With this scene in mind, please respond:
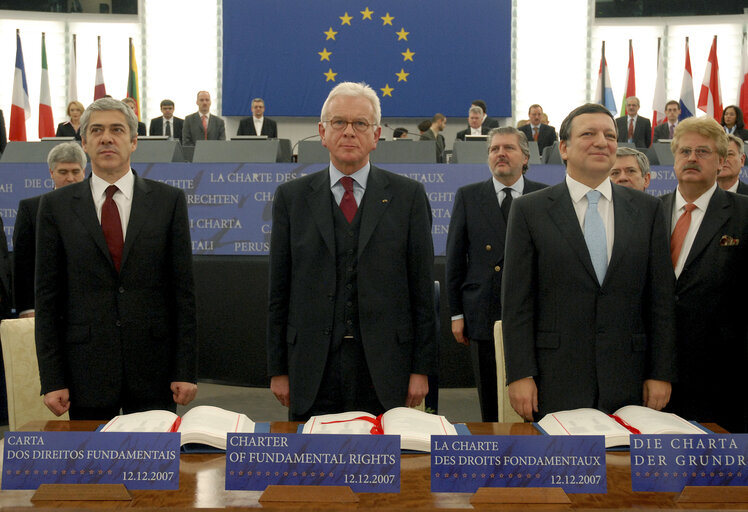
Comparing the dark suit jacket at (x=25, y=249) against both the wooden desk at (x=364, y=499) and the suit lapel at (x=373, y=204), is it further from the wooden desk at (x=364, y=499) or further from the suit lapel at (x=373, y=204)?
the wooden desk at (x=364, y=499)

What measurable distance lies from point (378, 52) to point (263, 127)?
2844 mm

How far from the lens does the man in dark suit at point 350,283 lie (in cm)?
205

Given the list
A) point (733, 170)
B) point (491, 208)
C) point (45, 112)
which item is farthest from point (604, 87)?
point (491, 208)

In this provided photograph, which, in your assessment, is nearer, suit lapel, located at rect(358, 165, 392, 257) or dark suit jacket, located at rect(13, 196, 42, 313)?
suit lapel, located at rect(358, 165, 392, 257)

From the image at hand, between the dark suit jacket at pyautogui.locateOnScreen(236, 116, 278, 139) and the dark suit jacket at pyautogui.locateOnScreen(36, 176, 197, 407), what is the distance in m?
7.58

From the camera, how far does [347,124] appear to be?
6.66ft

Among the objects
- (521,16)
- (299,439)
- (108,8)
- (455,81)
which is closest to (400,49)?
(455,81)

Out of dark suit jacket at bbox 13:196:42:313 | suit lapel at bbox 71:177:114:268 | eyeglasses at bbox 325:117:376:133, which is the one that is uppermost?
eyeglasses at bbox 325:117:376:133

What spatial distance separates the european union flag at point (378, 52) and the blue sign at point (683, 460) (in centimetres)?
1064

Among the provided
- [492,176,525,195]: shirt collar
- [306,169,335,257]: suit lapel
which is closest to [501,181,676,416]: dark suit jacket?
[306,169,335,257]: suit lapel

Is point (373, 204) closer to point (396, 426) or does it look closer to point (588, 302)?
point (588, 302)

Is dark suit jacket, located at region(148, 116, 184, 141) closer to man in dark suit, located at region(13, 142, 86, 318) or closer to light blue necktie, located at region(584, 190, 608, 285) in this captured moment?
man in dark suit, located at region(13, 142, 86, 318)

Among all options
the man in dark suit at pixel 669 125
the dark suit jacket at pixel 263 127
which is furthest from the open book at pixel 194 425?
the man in dark suit at pixel 669 125

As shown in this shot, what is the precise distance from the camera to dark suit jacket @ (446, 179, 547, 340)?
3045mm
